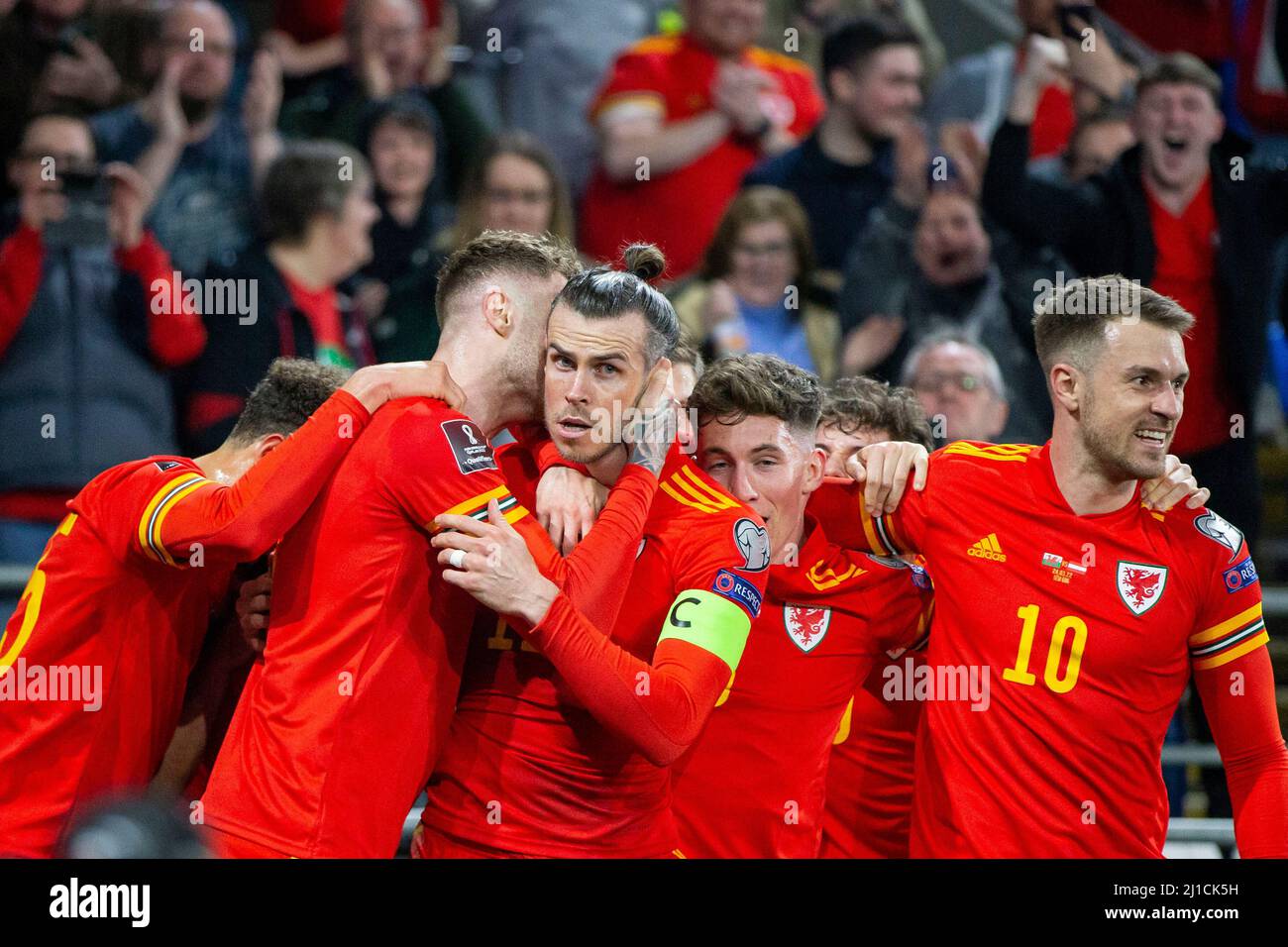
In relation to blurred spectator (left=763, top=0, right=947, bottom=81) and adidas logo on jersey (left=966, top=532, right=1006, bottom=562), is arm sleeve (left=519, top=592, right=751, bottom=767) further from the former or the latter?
blurred spectator (left=763, top=0, right=947, bottom=81)

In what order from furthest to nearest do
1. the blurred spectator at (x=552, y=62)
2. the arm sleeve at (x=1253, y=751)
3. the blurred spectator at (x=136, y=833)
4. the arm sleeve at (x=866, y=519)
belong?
1. the blurred spectator at (x=552, y=62)
2. the arm sleeve at (x=866, y=519)
3. the arm sleeve at (x=1253, y=751)
4. the blurred spectator at (x=136, y=833)

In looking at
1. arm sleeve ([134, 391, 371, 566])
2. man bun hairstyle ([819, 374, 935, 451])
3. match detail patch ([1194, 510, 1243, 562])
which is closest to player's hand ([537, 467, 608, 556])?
arm sleeve ([134, 391, 371, 566])

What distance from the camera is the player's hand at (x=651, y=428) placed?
135 inches

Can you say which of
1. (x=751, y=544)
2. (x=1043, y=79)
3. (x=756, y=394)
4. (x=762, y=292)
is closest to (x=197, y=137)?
(x=762, y=292)

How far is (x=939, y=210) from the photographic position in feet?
23.0

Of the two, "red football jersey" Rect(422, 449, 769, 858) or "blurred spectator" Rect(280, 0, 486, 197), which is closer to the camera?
"red football jersey" Rect(422, 449, 769, 858)

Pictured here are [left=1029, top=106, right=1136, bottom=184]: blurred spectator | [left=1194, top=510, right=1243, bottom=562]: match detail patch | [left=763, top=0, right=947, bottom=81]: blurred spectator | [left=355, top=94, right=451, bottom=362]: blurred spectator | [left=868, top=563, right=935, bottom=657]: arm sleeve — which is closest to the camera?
[left=1194, top=510, right=1243, bottom=562]: match detail patch

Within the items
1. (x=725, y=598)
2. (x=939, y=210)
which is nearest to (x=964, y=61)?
(x=939, y=210)

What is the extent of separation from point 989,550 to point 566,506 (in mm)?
1162

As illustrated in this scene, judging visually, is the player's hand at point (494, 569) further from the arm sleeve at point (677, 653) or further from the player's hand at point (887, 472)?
the player's hand at point (887, 472)

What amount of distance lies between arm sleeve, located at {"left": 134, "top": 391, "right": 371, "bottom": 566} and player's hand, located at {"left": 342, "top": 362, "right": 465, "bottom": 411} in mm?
29

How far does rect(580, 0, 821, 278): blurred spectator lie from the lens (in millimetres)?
7262

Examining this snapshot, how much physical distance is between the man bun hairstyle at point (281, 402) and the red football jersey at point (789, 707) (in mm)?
1352

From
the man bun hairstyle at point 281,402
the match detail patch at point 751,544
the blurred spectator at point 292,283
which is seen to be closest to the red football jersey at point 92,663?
the man bun hairstyle at point 281,402
